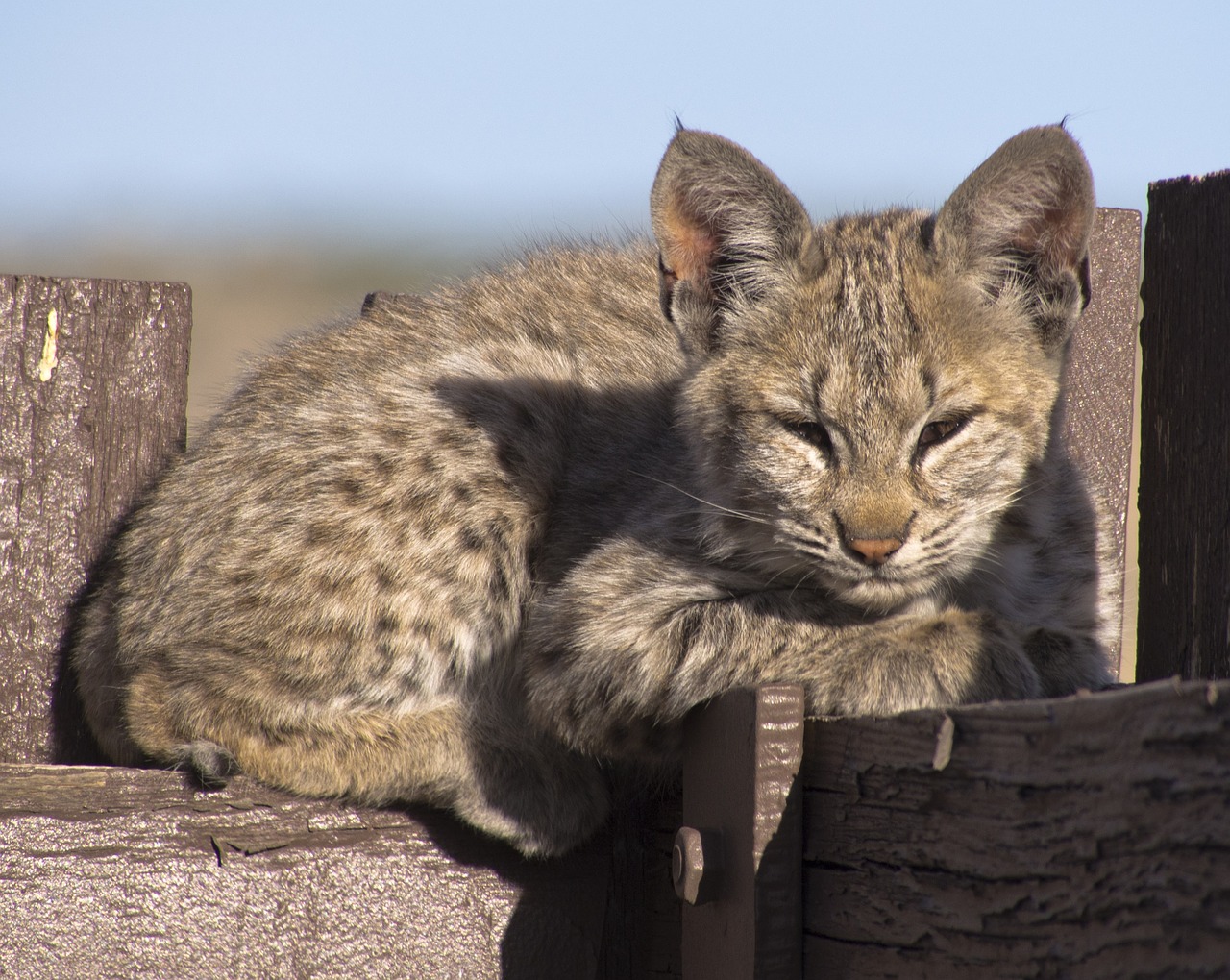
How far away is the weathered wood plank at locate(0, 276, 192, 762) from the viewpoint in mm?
2887

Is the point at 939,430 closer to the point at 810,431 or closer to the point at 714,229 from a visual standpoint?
the point at 810,431

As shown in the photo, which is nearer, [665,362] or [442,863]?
→ [442,863]

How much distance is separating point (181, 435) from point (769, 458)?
143cm

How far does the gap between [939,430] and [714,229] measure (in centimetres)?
70

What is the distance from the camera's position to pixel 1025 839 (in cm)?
164

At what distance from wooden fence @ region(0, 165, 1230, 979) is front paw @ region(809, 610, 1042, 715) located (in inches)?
11.5

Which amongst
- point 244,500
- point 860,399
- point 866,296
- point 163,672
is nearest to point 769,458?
point 860,399

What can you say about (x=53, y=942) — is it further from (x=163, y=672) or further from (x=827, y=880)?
(x=827, y=880)

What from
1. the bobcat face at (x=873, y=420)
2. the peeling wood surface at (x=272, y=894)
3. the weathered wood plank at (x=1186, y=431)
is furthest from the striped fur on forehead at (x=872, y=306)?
the peeling wood surface at (x=272, y=894)

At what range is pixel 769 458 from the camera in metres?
2.83

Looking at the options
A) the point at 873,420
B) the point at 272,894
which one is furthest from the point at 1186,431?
the point at 272,894

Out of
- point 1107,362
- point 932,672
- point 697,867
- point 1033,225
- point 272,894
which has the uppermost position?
point 1033,225

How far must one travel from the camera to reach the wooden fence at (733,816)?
1514mm

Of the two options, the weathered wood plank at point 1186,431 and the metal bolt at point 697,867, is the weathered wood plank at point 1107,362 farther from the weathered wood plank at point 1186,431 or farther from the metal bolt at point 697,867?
the metal bolt at point 697,867
